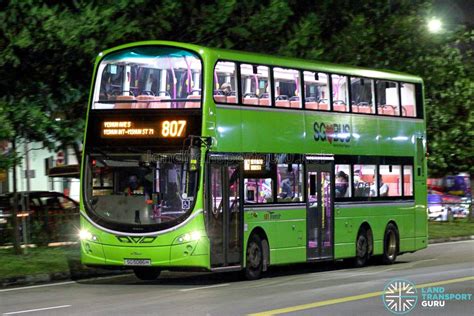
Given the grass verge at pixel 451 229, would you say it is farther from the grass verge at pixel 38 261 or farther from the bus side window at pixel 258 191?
the bus side window at pixel 258 191

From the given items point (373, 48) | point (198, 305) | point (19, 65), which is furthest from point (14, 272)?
point (373, 48)

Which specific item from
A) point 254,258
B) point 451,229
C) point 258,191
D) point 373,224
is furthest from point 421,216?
point 451,229

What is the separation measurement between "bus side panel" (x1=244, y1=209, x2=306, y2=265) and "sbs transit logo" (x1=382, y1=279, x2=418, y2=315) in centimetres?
312

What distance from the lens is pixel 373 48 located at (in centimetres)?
3145

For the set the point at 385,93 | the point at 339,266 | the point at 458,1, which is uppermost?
the point at 458,1

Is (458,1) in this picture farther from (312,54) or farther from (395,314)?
(395,314)

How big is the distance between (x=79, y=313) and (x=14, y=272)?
680 centimetres

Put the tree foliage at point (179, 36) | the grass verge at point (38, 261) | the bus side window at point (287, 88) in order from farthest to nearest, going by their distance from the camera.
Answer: the tree foliage at point (179, 36) → the bus side window at point (287, 88) → the grass verge at point (38, 261)

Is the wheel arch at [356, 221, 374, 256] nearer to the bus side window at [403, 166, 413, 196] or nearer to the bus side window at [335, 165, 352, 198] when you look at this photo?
the bus side window at [335, 165, 352, 198]

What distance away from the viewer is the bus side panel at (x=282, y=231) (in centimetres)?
2070

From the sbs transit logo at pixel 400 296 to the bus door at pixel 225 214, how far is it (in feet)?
9.45

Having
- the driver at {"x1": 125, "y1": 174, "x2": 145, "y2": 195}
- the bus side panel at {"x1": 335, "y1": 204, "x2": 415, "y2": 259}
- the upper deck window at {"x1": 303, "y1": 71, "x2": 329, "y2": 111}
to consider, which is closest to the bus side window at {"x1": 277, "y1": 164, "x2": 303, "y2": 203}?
the upper deck window at {"x1": 303, "y1": 71, "x2": 329, "y2": 111}

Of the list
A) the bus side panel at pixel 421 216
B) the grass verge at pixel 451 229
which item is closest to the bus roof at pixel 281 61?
the bus side panel at pixel 421 216

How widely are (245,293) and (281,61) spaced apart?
581cm
